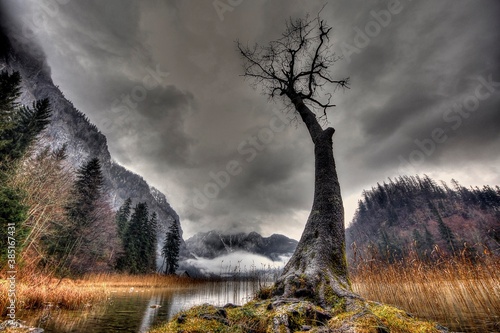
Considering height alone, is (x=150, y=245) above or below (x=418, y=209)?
below

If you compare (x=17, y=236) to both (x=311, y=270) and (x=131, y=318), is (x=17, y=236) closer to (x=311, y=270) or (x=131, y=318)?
(x=131, y=318)

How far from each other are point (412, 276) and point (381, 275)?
92 cm

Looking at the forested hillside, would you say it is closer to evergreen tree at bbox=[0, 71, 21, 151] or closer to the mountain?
evergreen tree at bbox=[0, 71, 21, 151]

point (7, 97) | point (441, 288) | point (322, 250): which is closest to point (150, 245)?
point (7, 97)

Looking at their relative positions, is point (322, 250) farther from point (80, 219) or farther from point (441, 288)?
point (80, 219)

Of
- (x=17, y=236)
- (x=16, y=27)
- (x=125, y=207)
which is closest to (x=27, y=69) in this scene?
(x=16, y=27)

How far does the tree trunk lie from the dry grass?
10.4 feet

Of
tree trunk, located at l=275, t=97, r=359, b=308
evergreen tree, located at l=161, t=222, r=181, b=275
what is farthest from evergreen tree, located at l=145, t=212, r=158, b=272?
tree trunk, located at l=275, t=97, r=359, b=308

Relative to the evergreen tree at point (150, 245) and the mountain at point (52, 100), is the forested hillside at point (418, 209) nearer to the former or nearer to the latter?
the evergreen tree at point (150, 245)

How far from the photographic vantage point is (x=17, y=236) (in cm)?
1041

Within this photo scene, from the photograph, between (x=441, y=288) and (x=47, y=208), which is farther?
(x=47, y=208)

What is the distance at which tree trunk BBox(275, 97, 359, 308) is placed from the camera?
11.6 feet

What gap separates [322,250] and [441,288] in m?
5.81

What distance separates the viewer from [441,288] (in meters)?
6.79
